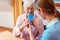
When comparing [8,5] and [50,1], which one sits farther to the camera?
[8,5]

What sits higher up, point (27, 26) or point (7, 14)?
point (7, 14)

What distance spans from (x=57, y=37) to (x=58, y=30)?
42mm

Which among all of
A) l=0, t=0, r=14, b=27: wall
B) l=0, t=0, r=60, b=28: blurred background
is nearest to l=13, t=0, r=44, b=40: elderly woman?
l=0, t=0, r=60, b=28: blurred background

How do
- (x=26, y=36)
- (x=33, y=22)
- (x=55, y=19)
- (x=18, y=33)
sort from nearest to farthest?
(x=55, y=19) < (x=33, y=22) < (x=26, y=36) < (x=18, y=33)

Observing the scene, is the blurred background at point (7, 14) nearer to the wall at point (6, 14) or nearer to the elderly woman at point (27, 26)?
the wall at point (6, 14)

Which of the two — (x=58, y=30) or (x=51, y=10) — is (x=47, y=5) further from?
(x=58, y=30)

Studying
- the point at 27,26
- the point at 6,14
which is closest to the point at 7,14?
the point at 6,14

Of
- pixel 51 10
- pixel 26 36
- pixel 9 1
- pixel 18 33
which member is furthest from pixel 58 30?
pixel 9 1

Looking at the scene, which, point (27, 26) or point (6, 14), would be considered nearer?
point (27, 26)

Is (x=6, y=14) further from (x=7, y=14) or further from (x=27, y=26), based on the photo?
Result: (x=27, y=26)

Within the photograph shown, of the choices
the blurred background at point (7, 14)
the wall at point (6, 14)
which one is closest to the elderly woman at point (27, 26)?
the blurred background at point (7, 14)

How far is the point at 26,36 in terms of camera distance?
1.56 m

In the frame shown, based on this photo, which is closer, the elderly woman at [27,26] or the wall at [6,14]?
the elderly woman at [27,26]

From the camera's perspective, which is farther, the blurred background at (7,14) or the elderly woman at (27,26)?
the blurred background at (7,14)
